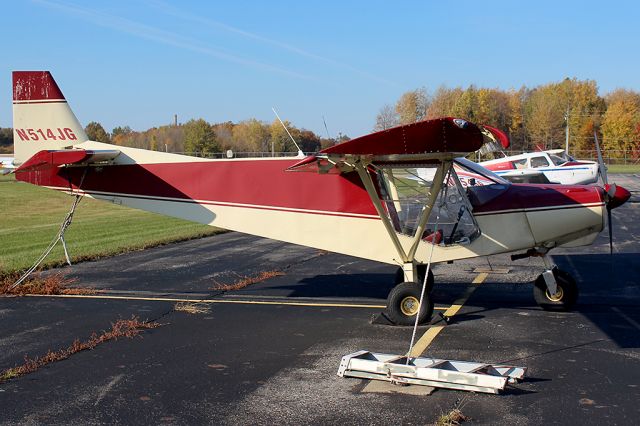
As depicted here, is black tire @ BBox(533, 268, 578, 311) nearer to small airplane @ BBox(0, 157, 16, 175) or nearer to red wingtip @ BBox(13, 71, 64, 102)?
small airplane @ BBox(0, 157, 16, 175)

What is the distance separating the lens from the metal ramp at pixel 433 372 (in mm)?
5480

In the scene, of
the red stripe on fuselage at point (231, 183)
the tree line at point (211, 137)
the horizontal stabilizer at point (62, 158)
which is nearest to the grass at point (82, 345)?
the red stripe on fuselage at point (231, 183)

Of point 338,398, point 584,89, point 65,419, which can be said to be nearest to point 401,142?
point 338,398

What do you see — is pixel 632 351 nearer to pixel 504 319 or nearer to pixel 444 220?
pixel 504 319

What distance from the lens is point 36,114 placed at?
34.1 feet

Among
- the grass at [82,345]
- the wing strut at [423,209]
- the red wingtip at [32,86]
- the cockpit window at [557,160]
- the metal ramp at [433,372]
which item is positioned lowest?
the grass at [82,345]

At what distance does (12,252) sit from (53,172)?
22.0ft

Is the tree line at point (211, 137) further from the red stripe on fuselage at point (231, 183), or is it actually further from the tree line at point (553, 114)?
the red stripe on fuselage at point (231, 183)

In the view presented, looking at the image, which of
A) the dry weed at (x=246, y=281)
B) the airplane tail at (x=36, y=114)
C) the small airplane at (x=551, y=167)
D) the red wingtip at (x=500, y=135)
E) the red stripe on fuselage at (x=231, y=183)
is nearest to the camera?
the red stripe on fuselage at (x=231, y=183)

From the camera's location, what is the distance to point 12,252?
51.9 ft

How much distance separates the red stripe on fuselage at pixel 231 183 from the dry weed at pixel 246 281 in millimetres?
1831

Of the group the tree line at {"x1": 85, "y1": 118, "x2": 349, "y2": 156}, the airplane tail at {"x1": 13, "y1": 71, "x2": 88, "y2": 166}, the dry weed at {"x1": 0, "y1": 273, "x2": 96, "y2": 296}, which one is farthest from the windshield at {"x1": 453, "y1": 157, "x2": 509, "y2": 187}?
the tree line at {"x1": 85, "y1": 118, "x2": 349, "y2": 156}

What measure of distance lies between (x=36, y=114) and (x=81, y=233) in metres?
10.4

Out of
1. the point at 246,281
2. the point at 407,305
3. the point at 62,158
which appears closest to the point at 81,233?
the point at 246,281
